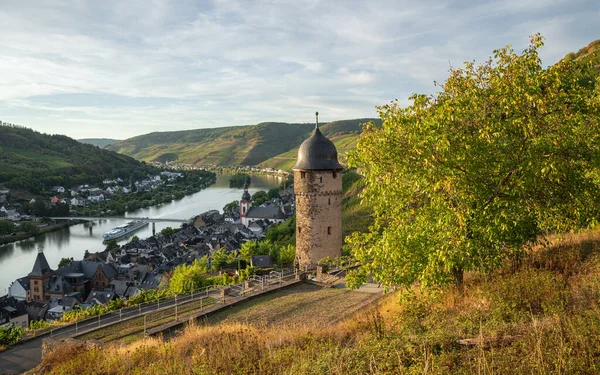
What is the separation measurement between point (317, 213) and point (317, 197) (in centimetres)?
71

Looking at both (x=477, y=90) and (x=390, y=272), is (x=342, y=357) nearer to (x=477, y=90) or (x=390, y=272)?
(x=390, y=272)

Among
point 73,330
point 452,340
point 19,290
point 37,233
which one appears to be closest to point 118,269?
point 19,290

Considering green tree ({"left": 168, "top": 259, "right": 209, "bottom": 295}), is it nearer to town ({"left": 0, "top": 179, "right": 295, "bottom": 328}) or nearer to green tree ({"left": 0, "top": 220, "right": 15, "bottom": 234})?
town ({"left": 0, "top": 179, "right": 295, "bottom": 328})

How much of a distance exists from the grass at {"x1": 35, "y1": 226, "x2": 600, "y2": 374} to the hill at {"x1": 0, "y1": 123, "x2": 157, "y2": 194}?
122948 mm

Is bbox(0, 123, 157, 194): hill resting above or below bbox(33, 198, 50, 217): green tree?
above

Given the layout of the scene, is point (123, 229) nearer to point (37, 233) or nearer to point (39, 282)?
point (37, 233)

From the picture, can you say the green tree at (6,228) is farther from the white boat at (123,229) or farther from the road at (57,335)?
A: the road at (57,335)

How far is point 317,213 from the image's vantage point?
62.1 ft

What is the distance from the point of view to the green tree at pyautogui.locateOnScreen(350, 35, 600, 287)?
271 inches

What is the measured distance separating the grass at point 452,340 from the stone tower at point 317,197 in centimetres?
970

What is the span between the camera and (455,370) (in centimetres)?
455

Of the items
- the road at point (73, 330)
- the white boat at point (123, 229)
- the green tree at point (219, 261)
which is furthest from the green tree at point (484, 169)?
the white boat at point (123, 229)

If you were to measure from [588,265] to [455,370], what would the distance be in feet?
14.0

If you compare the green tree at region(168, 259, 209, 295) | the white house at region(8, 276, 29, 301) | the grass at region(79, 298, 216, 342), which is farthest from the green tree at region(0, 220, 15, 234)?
the grass at region(79, 298, 216, 342)
